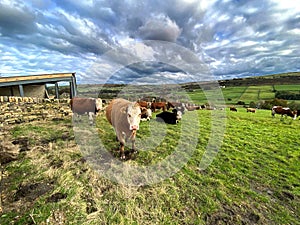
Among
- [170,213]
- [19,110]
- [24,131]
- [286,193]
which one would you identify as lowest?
[286,193]

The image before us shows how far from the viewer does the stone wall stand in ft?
27.1

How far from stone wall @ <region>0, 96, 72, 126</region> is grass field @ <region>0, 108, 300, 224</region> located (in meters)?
1.94

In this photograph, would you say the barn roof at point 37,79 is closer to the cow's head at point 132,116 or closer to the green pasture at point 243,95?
the cow's head at point 132,116

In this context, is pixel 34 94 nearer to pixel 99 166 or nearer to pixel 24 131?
pixel 24 131

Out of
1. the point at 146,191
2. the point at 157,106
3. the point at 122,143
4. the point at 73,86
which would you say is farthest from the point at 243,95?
the point at 146,191

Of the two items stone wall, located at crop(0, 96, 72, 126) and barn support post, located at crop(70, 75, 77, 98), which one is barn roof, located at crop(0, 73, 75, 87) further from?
stone wall, located at crop(0, 96, 72, 126)

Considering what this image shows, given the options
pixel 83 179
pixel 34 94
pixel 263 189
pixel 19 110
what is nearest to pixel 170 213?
pixel 83 179

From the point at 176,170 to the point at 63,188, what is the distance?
319 centimetres

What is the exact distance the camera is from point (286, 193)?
4.73 m

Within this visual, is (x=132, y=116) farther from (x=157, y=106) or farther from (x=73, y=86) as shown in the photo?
(x=73, y=86)

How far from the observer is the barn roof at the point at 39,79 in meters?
12.0

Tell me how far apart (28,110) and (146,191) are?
27.7 ft

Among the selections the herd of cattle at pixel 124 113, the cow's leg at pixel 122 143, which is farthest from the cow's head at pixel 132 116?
the cow's leg at pixel 122 143

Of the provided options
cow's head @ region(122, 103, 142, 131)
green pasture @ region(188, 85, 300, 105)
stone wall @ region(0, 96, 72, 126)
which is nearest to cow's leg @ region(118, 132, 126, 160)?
cow's head @ region(122, 103, 142, 131)
